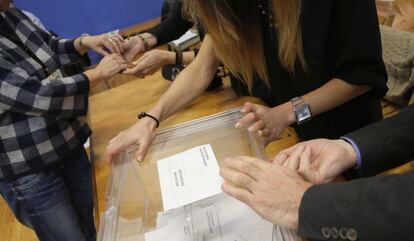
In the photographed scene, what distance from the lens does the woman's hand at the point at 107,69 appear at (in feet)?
4.33

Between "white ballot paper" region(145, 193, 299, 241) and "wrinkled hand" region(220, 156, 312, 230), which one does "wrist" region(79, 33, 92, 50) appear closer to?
"white ballot paper" region(145, 193, 299, 241)

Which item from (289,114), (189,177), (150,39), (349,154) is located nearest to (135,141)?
(189,177)

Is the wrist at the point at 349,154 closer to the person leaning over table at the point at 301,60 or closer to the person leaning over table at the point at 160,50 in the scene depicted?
the person leaning over table at the point at 301,60

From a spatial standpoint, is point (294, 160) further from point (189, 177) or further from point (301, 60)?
point (301, 60)

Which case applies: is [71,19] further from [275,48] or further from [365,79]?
[365,79]

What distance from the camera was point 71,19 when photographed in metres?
2.73

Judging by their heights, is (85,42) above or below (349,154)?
above

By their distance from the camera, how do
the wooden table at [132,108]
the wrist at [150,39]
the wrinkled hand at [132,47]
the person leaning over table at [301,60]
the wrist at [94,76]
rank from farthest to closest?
the wrist at [150,39] < the wrinkled hand at [132,47] < the wrist at [94,76] < the wooden table at [132,108] < the person leaning over table at [301,60]

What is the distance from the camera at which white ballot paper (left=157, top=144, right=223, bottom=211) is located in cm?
68

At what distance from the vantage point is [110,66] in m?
1.33

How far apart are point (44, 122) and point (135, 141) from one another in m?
0.52

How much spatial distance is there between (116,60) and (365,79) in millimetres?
894

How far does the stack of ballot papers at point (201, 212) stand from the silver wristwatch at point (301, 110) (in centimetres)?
25

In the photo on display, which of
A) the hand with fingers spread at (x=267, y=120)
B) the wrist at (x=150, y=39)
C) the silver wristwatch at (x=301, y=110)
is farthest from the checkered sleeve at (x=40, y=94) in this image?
the silver wristwatch at (x=301, y=110)
